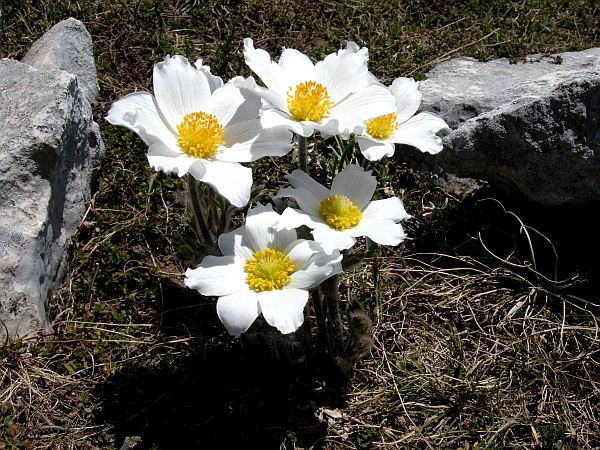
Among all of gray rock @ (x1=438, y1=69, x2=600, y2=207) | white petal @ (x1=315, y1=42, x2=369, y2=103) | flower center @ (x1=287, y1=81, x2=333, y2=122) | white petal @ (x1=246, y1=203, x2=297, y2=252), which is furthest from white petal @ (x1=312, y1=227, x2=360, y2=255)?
gray rock @ (x1=438, y1=69, x2=600, y2=207)

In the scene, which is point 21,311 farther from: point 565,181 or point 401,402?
point 565,181

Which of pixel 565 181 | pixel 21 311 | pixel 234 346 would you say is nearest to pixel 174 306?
pixel 234 346

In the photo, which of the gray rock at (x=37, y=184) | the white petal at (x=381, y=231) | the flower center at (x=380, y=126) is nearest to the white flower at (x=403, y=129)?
the flower center at (x=380, y=126)

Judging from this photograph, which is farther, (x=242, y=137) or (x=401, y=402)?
(x=401, y=402)

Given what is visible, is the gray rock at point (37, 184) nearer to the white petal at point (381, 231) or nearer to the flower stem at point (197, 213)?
the flower stem at point (197, 213)

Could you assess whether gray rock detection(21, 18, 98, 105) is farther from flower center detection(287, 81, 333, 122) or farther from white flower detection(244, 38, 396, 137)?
flower center detection(287, 81, 333, 122)

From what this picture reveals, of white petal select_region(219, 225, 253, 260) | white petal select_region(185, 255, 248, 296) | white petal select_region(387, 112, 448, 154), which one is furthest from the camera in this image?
white petal select_region(387, 112, 448, 154)
